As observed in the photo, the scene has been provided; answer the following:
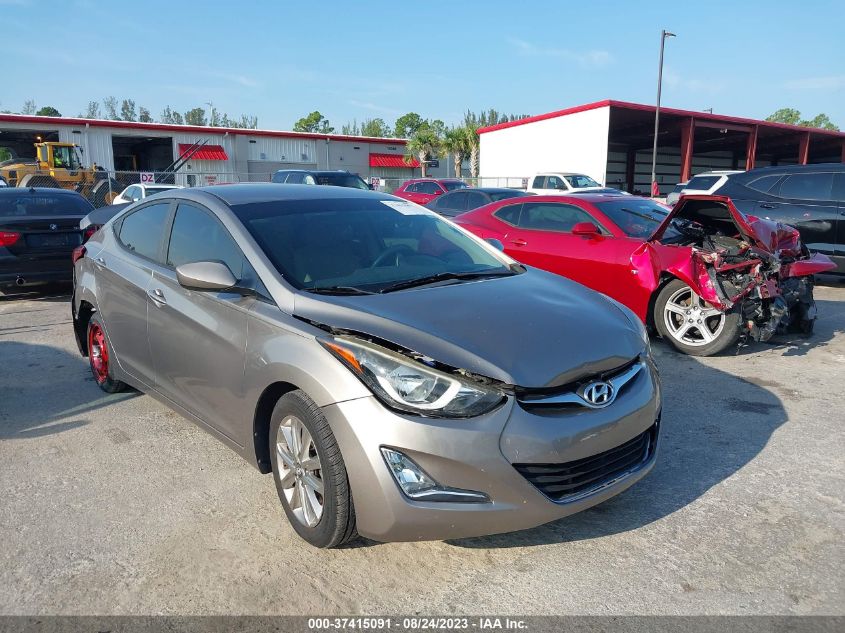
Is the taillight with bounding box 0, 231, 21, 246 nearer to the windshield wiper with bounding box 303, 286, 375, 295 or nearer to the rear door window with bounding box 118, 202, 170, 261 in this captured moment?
the rear door window with bounding box 118, 202, 170, 261

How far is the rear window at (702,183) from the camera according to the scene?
550 inches

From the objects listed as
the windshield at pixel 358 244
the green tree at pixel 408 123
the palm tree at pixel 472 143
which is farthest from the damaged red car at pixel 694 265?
the green tree at pixel 408 123

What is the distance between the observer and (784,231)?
5.89 metres

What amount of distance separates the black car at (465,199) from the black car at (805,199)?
13.8 feet

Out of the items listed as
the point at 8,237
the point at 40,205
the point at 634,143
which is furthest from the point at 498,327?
the point at 634,143

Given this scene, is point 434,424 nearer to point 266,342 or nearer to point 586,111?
point 266,342

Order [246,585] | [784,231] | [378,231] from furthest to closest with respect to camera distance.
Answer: [784,231] < [378,231] < [246,585]

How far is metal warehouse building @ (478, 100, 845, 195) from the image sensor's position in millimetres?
31641

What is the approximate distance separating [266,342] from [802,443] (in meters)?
3.22

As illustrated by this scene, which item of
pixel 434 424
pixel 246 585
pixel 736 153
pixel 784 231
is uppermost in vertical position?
pixel 736 153

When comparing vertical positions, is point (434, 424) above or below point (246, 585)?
above

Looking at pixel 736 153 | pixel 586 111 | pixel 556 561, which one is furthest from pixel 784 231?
pixel 736 153

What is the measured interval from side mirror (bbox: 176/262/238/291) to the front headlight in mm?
908

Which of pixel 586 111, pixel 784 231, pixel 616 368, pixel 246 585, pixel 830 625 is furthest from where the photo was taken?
pixel 586 111
